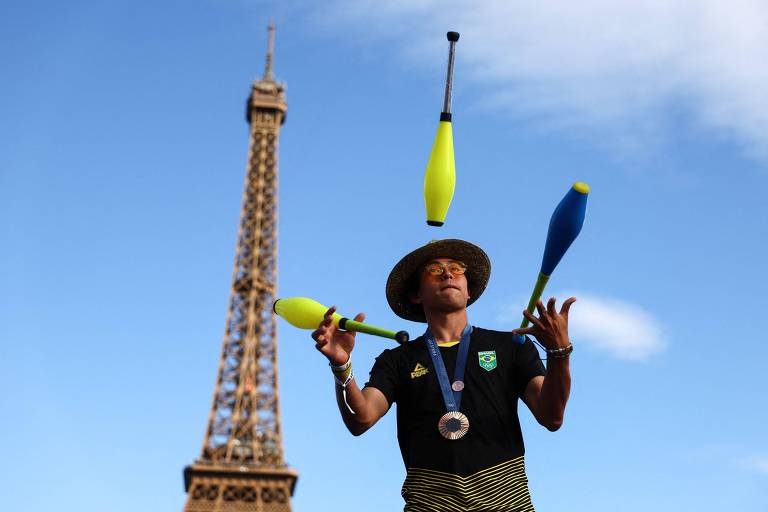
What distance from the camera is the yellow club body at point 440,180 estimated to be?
Result: 20.4ft

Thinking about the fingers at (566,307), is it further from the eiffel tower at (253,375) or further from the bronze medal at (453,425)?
the eiffel tower at (253,375)

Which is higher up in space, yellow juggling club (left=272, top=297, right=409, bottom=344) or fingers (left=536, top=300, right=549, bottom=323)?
yellow juggling club (left=272, top=297, right=409, bottom=344)

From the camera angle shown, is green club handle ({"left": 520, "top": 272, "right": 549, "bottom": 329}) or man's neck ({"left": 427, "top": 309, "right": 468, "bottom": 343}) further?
man's neck ({"left": 427, "top": 309, "right": 468, "bottom": 343})

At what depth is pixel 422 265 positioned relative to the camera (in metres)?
6.36

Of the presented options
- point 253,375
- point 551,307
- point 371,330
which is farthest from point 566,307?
point 253,375

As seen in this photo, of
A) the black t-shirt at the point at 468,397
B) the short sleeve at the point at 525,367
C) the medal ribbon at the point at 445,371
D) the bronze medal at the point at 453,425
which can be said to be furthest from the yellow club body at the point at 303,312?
the short sleeve at the point at 525,367

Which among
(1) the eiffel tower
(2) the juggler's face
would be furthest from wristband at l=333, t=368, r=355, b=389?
(1) the eiffel tower

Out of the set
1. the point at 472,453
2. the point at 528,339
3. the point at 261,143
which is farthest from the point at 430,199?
the point at 261,143

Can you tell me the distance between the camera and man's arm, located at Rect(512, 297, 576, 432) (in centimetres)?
553

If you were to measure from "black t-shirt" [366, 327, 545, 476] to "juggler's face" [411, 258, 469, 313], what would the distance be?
0.58 feet

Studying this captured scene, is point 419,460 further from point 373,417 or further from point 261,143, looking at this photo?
point 261,143

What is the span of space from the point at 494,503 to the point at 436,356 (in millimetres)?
802

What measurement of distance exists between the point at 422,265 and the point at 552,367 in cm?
102

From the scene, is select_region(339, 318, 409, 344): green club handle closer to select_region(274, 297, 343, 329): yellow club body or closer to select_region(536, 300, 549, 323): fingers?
select_region(274, 297, 343, 329): yellow club body
